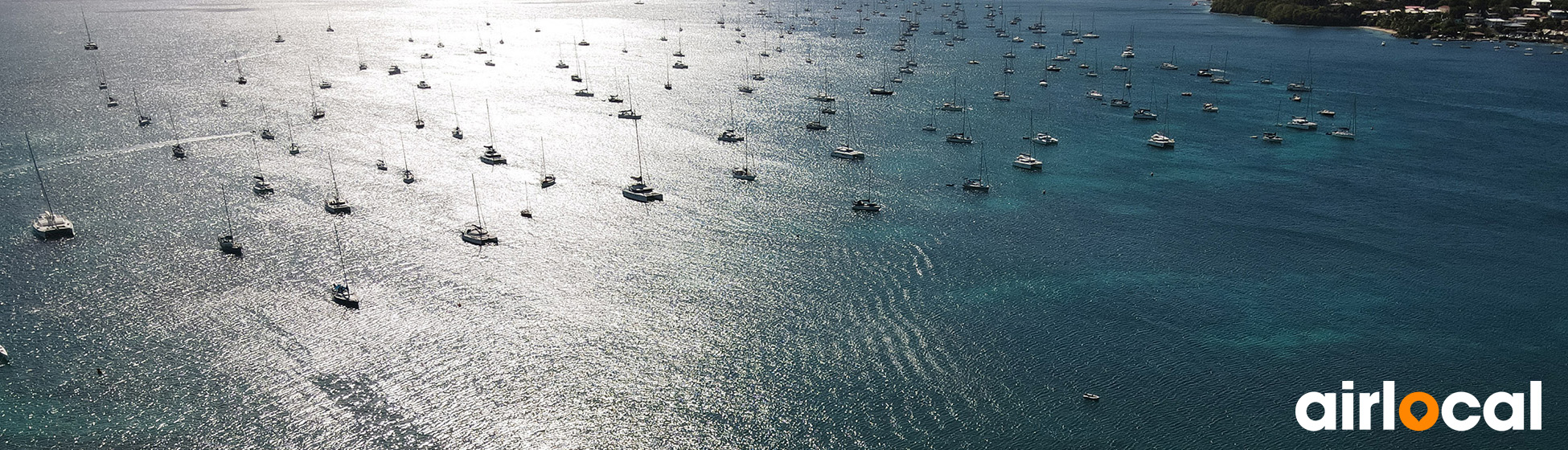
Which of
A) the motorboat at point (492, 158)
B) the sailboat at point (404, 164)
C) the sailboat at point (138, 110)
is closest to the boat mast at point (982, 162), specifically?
the motorboat at point (492, 158)

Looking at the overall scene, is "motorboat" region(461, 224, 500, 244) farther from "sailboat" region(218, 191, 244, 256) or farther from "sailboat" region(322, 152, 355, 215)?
"sailboat" region(218, 191, 244, 256)

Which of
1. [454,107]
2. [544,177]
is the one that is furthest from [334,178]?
[454,107]

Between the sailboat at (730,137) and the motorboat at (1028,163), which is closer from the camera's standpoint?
the motorboat at (1028,163)

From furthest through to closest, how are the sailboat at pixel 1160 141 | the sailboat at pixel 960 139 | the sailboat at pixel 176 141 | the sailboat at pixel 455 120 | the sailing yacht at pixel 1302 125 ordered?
1. the sailing yacht at pixel 1302 125
2. the sailboat at pixel 455 120
3. the sailboat at pixel 960 139
4. the sailboat at pixel 1160 141
5. the sailboat at pixel 176 141

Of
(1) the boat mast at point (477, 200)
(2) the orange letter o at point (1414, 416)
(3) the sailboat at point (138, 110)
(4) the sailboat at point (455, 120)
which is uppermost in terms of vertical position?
(3) the sailboat at point (138, 110)

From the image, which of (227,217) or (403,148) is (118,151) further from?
(227,217)

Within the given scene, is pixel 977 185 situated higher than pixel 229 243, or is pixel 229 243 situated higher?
pixel 229 243

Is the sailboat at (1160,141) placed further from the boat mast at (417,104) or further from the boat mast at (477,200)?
the boat mast at (417,104)

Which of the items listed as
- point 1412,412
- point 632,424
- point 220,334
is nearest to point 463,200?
point 220,334
